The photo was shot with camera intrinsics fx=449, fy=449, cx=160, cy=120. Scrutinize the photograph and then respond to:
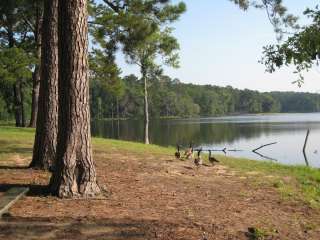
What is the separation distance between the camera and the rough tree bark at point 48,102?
360 inches

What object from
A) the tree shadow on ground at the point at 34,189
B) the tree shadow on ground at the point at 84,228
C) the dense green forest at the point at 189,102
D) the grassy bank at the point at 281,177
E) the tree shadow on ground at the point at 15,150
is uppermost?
the dense green forest at the point at 189,102

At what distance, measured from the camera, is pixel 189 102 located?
14212cm

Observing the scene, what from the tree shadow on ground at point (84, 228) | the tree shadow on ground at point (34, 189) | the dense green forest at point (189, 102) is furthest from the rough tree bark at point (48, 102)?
the dense green forest at point (189, 102)

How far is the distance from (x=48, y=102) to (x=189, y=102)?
133560 mm

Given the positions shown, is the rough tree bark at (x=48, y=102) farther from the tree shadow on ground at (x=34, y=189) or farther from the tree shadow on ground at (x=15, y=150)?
the tree shadow on ground at (x=15, y=150)

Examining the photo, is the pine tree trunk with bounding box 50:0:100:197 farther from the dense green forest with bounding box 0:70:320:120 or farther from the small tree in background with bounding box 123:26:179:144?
the dense green forest with bounding box 0:70:320:120

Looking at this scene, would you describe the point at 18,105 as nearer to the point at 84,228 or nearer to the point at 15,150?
the point at 15,150

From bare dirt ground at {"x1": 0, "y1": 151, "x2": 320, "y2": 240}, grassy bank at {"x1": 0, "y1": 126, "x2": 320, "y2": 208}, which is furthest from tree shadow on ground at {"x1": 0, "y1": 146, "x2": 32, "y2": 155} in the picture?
bare dirt ground at {"x1": 0, "y1": 151, "x2": 320, "y2": 240}

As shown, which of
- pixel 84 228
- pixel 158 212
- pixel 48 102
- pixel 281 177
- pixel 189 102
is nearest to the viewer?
pixel 84 228

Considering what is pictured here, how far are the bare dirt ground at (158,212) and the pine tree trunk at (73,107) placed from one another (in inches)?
16.0

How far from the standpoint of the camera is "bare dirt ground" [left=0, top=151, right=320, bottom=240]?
5.29 m

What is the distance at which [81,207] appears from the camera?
617 cm

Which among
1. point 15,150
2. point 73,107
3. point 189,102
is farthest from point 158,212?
point 189,102

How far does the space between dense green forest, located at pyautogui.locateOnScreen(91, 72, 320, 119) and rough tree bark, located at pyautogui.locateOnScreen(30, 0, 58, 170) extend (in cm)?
8396
